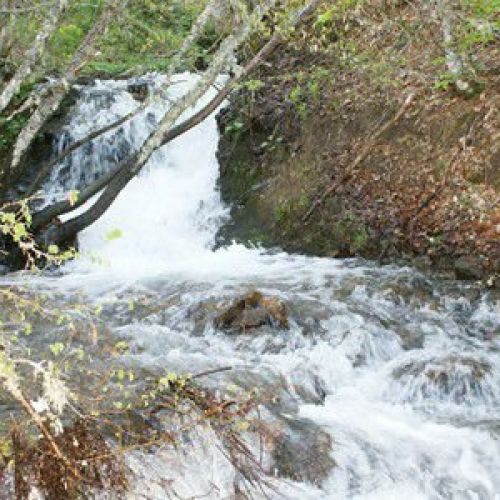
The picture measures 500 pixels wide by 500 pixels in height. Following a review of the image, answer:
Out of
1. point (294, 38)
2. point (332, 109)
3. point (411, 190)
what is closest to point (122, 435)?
point (411, 190)

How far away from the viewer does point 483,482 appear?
4.47 m

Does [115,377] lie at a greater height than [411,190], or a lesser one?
lesser

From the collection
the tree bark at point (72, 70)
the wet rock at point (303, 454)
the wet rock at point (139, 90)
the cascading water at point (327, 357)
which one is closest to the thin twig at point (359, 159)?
the cascading water at point (327, 357)

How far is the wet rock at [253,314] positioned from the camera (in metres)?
6.60

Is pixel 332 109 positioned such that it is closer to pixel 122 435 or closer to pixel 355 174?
pixel 355 174

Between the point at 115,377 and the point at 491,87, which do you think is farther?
the point at 491,87

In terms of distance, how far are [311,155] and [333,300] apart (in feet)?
10.1

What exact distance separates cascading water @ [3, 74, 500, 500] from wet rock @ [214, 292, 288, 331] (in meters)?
0.11

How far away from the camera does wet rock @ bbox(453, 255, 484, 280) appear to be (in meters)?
7.33

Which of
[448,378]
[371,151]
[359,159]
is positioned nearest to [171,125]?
[359,159]

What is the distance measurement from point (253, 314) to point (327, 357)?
88 cm

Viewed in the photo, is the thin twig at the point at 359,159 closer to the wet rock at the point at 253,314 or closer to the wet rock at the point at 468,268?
the wet rock at the point at 468,268

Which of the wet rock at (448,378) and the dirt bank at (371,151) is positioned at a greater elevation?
the dirt bank at (371,151)

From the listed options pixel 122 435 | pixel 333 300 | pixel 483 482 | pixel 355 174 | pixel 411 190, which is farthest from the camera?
pixel 355 174
